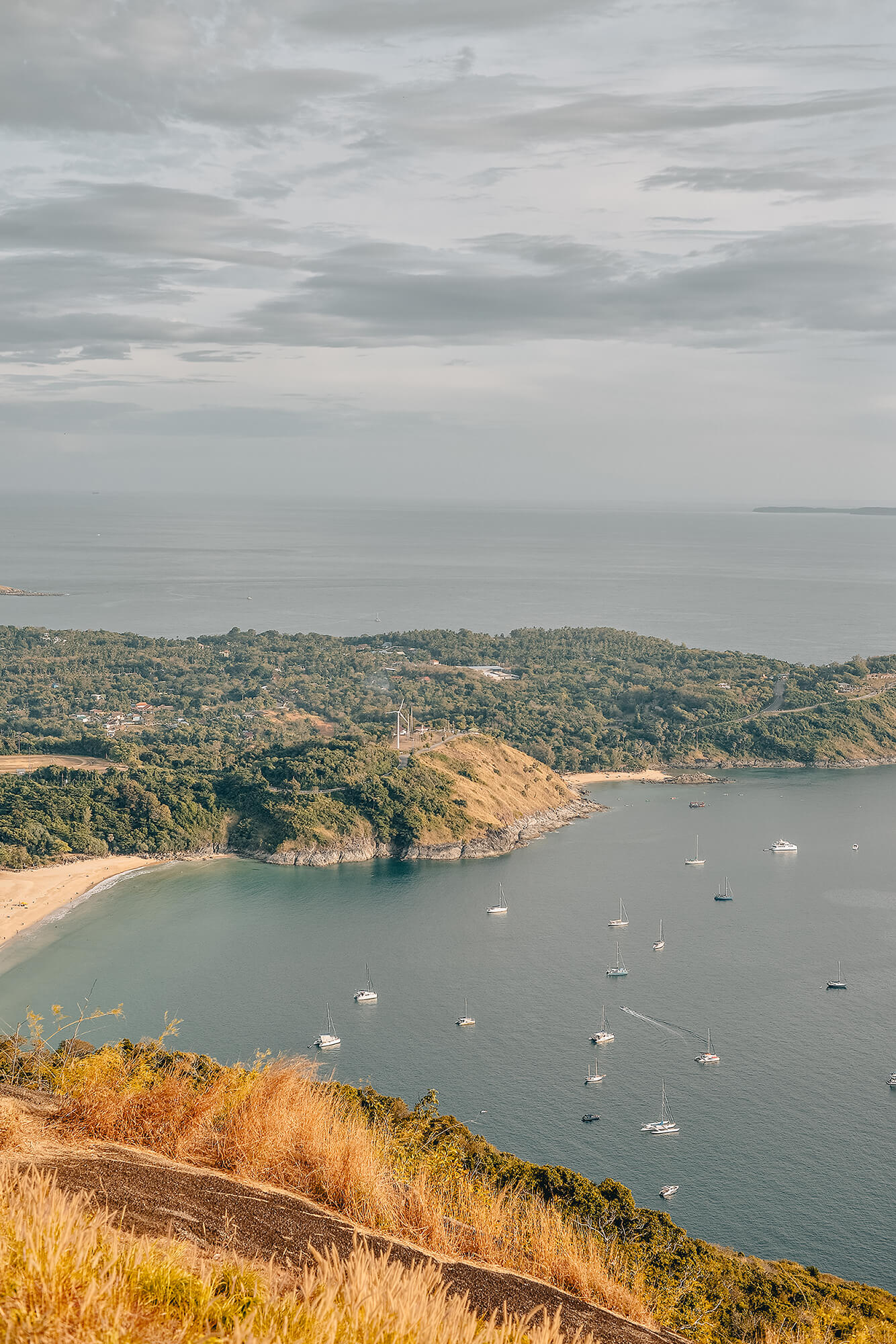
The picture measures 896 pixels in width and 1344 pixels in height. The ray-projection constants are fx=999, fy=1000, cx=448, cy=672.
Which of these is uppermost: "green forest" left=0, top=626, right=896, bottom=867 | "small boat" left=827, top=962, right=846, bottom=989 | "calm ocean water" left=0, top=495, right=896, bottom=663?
"calm ocean water" left=0, top=495, right=896, bottom=663

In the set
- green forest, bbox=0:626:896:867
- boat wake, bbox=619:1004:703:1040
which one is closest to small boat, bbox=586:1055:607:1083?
boat wake, bbox=619:1004:703:1040

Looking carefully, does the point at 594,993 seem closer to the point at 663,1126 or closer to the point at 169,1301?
the point at 663,1126

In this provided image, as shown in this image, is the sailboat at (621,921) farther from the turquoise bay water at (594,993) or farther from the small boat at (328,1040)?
the small boat at (328,1040)

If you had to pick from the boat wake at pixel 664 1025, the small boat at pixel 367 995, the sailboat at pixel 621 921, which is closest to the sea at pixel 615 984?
the boat wake at pixel 664 1025

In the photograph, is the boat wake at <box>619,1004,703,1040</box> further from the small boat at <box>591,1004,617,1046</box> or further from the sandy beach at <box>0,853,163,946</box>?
the sandy beach at <box>0,853,163,946</box>

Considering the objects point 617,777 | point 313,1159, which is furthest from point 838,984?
point 617,777
